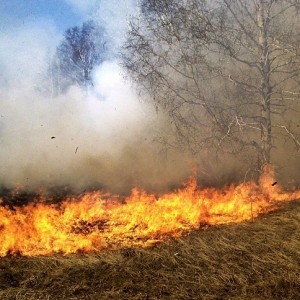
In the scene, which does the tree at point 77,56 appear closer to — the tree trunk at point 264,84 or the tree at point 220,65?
the tree at point 220,65

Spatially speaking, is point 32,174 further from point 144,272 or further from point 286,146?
point 286,146

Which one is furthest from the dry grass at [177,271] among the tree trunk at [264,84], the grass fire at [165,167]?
the tree trunk at [264,84]

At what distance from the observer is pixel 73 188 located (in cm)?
870

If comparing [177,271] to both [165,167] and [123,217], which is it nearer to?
[123,217]

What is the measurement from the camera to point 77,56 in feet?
84.2

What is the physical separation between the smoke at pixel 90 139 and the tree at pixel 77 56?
46.1 feet

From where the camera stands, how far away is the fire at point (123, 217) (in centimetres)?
538

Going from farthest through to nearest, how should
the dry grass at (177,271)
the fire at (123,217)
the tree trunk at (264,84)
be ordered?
the tree trunk at (264,84), the fire at (123,217), the dry grass at (177,271)

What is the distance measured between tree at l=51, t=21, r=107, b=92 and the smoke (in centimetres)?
1404

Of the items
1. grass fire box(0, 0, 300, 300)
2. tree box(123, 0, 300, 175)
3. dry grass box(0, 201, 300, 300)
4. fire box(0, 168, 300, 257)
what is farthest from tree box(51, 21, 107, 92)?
dry grass box(0, 201, 300, 300)

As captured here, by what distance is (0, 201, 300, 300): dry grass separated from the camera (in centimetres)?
386

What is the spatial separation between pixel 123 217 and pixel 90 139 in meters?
3.76

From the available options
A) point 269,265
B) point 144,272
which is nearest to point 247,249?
point 269,265

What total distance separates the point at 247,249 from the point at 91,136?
5.95 metres
